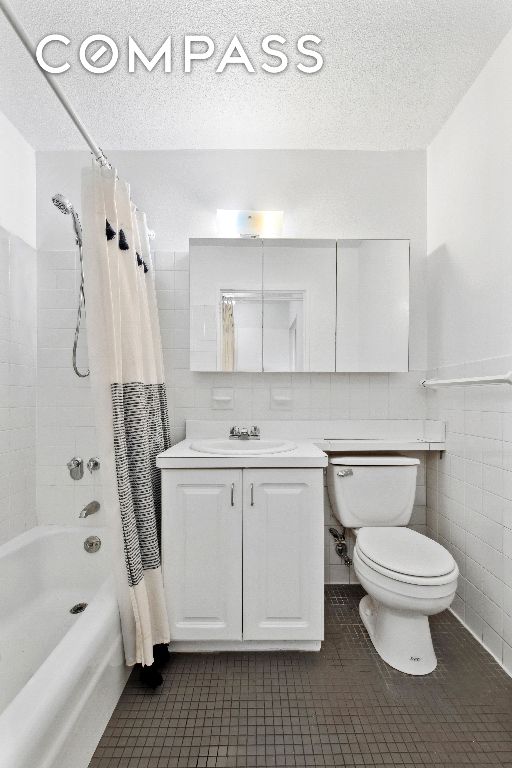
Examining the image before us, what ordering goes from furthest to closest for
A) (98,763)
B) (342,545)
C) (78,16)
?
(342,545)
(78,16)
(98,763)

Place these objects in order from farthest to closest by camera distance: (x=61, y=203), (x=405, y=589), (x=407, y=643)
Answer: (x=61, y=203) → (x=407, y=643) → (x=405, y=589)

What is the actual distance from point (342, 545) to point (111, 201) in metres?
1.90

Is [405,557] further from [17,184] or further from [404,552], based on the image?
[17,184]

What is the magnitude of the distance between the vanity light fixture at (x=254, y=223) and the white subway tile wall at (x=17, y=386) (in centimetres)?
106

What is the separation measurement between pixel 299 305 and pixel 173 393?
827 millimetres

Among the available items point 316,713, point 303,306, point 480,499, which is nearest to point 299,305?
point 303,306

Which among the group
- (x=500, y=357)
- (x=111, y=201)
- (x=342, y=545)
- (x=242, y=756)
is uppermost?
(x=111, y=201)

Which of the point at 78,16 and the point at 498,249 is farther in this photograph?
the point at 498,249

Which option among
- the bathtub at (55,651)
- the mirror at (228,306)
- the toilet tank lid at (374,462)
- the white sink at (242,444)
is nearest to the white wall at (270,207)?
the mirror at (228,306)

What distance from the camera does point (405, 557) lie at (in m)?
1.66

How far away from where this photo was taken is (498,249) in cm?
168

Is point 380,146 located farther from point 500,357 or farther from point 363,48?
point 500,357

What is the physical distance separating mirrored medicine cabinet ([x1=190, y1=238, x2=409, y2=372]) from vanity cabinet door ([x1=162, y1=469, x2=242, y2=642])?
76cm

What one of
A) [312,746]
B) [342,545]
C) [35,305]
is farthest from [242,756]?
[35,305]
